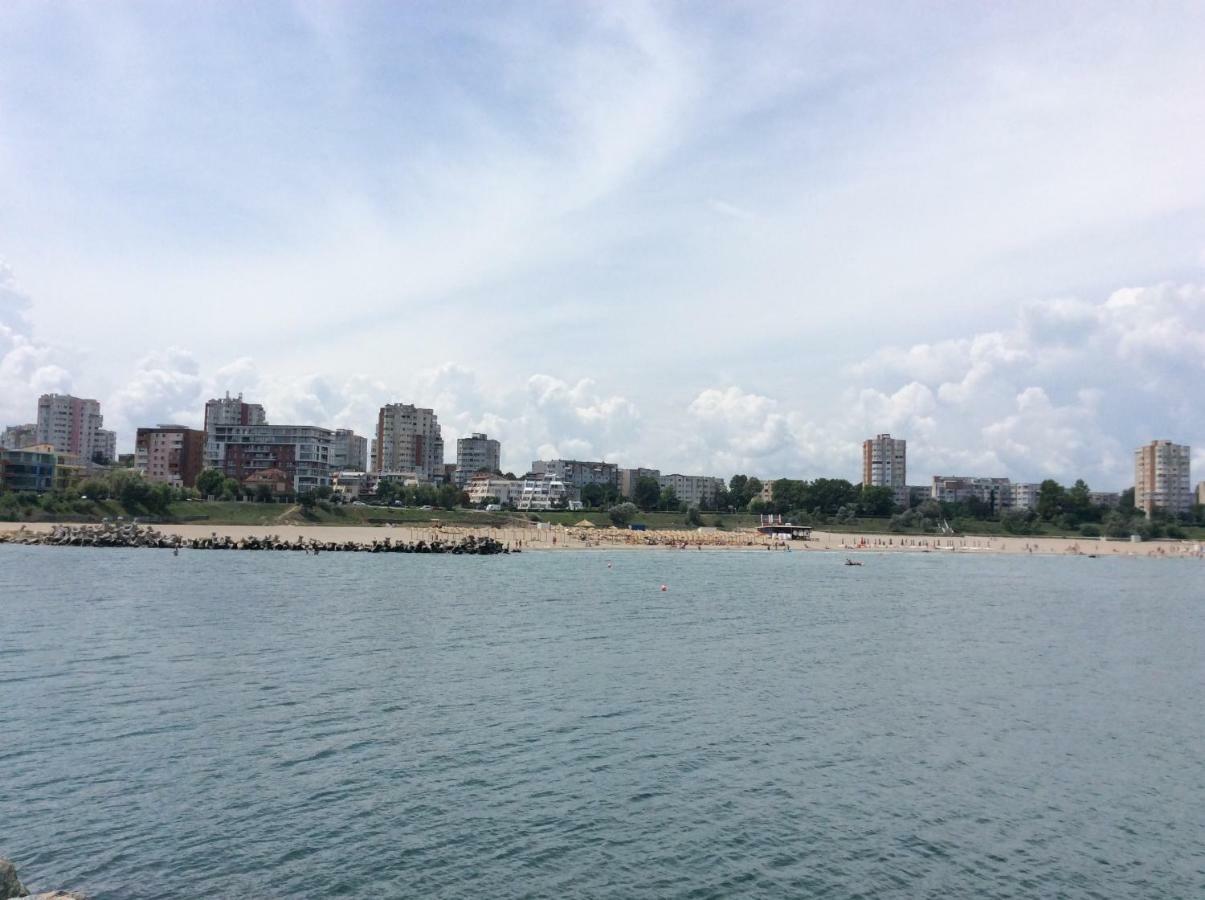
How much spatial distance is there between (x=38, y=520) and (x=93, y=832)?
142m

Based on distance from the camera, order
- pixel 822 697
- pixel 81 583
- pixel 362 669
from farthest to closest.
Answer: pixel 81 583 < pixel 362 669 < pixel 822 697

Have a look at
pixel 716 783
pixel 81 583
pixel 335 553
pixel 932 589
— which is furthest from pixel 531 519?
pixel 716 783

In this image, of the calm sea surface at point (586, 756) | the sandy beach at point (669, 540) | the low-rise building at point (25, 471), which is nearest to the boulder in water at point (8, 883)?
the calm sea surface at point (586, 756)

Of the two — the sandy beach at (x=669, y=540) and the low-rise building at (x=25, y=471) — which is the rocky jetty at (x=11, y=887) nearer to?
the sandy beach at (x=669, y=540)

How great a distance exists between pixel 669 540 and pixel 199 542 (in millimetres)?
77676

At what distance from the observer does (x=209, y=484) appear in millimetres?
171375

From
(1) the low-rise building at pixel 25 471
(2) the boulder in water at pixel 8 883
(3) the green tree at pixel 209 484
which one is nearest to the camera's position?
(2) the boulder in water at pixel 8 883

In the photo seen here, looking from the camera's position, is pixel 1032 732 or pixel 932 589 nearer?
pixel 1032 732

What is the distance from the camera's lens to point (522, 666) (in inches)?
1505

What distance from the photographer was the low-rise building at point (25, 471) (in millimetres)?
158875

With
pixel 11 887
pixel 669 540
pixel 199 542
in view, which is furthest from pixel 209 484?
pixel 11 887

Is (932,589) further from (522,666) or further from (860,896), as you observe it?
(860,896)

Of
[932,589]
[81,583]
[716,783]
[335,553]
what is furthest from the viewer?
[335,553]

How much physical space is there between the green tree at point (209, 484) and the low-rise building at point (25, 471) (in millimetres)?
24923
